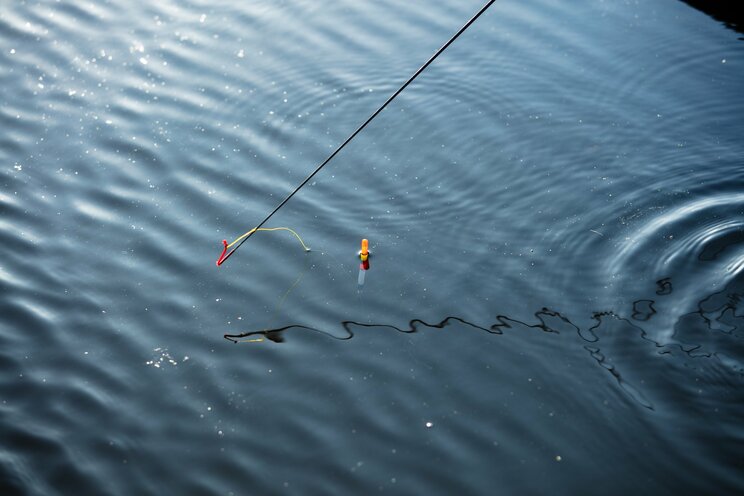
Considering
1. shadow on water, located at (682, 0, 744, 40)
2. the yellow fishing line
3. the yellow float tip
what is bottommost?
the yellow fishing line

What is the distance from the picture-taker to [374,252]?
454 centimetres

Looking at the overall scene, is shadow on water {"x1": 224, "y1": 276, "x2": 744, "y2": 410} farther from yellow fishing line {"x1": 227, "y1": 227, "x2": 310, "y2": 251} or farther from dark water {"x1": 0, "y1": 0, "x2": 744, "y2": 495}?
A: yellow fishing line {"x1": 227, "y1": 227, "x2": 310, "y2": 251}

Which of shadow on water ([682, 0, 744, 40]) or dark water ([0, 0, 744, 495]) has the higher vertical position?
shadow on water ([682, 0, 744, 40])

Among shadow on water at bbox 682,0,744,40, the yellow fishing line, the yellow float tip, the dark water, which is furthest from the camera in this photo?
shadow on water at bbox 682,0,744,40

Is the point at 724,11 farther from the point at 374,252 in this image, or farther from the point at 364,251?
the point at 364,251

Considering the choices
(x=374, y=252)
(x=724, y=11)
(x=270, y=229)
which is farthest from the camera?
(x=724, y=11)

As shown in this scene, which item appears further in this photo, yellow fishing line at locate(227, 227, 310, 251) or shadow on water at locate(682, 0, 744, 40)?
shadow on water at locate(682, 0, 744, 40)

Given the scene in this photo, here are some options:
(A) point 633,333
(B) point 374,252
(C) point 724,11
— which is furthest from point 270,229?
(C) point 724,11

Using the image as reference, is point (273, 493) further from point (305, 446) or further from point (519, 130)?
point (519, 130)

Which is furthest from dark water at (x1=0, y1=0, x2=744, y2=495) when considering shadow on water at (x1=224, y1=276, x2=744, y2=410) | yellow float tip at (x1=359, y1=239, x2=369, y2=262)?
yellow float tip at (x1=359, y1=239, x2=369, y2=262)

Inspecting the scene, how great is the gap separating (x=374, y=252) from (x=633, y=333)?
1495mm

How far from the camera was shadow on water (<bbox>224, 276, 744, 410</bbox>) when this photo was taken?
405 centimetres

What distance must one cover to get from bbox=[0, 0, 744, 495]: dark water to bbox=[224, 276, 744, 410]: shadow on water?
0.05ft

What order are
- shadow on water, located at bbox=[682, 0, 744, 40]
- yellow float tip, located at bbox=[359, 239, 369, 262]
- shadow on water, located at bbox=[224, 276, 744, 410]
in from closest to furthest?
shadow on water, located at bbox=[224, 276, 744, 410], yellow float tip, located at bbox=[359, 239, 369, 262], shadow on water, located at bbox=[682, 0, 744, 40]
